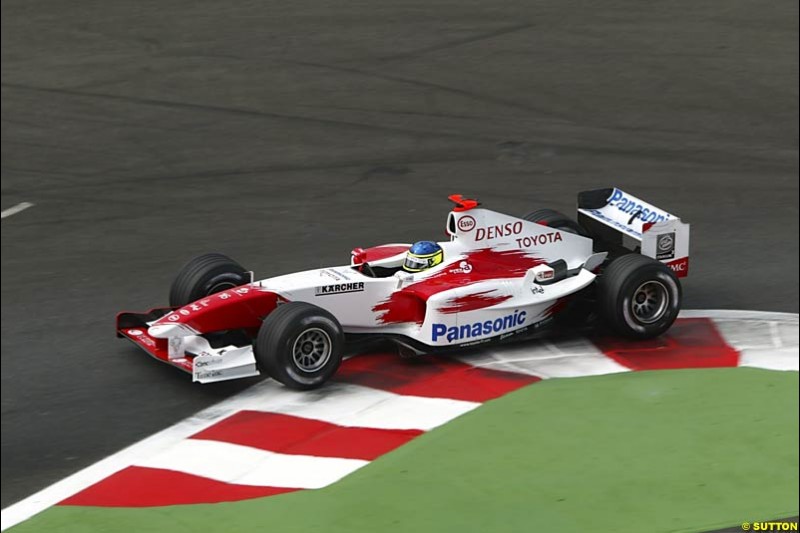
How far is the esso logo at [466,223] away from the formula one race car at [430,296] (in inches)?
0.4

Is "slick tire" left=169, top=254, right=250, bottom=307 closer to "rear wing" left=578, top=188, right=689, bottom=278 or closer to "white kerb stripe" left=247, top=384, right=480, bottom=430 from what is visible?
"white kerb stripe" left=247, top=384, right=480, bottom=430

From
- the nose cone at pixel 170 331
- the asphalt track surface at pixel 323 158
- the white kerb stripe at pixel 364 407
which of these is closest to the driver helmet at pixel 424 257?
the asphalt track surface at pixel 323 158

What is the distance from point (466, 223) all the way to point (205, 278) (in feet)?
5.74

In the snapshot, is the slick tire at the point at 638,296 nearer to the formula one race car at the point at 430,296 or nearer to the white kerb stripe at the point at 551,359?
the formula one race car at the point at 430,296

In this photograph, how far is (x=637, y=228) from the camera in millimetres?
7750

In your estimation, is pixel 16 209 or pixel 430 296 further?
pixel 16 209

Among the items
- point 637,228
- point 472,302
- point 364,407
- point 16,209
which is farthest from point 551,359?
point 16,209

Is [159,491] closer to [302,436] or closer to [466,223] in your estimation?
[302,436]

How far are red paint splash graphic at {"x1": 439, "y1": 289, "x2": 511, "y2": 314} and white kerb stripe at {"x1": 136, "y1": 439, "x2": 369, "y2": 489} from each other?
1627 millimetres

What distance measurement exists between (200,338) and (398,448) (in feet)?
5.86

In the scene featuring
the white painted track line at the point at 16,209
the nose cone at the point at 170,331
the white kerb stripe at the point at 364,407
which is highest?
the white painted track line at the point at 16,209

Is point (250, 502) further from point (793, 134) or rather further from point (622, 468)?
point (793, 134)

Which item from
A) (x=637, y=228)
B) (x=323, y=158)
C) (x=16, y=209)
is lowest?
(x=637, y=228)

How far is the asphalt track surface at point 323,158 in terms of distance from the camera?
4383 millimetres
